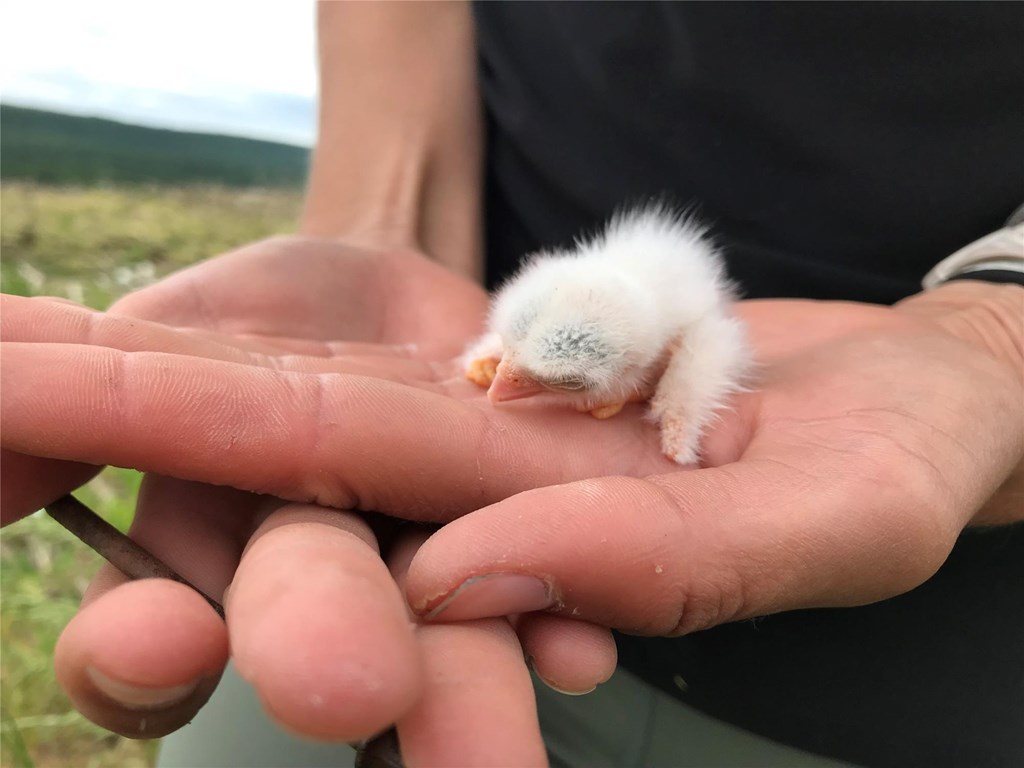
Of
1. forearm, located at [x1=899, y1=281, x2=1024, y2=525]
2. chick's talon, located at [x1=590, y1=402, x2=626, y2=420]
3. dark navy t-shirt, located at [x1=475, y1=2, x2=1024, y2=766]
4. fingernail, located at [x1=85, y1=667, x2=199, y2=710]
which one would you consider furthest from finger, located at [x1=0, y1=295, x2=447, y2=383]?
forearm, located at [x1=899, y1=281, x2=1024, y2=525]

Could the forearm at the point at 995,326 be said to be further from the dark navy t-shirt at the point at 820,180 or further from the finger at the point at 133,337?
the finger at the point at 133,337

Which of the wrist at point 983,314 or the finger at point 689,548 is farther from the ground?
the wrist at point 983,314

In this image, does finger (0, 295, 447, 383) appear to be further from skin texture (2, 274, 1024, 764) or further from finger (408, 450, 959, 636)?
finger (408, 450, 959, 636)

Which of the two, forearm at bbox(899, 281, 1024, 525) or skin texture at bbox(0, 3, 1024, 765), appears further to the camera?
forearm at bbox(899, 281, 1024, 525)

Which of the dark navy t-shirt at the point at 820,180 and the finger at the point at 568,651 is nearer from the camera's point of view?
the finger at the point at 568,651

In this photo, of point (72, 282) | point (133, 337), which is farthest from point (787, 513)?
point (72, 282)

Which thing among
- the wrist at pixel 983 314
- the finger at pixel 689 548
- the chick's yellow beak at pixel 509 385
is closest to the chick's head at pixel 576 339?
the chick's yellow beak at pixel 509 385
